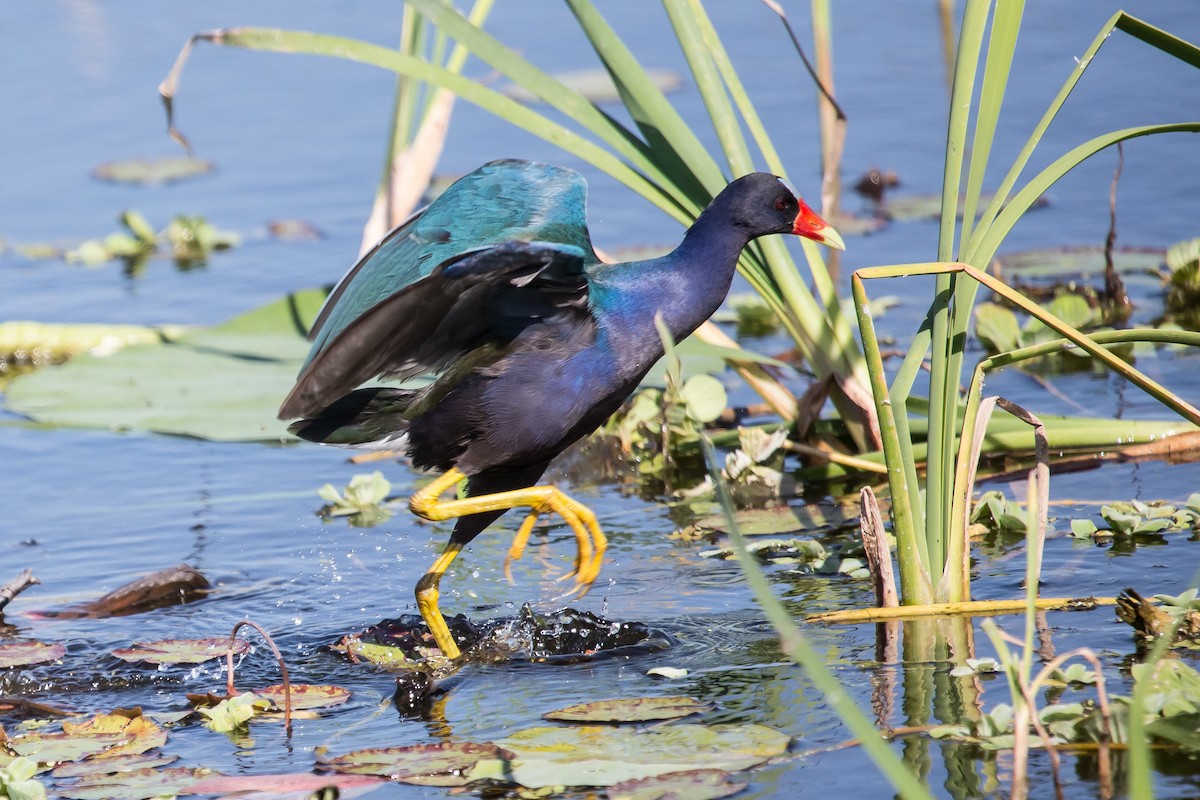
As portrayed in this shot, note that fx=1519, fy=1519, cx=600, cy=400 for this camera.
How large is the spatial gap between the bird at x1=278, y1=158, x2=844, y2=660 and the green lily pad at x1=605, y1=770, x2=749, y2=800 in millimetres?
844

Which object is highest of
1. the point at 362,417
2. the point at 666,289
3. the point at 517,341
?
the point at 666,289

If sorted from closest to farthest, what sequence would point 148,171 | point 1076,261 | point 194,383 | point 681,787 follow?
point 681,787
point 194,383
point 1076,261
point 148,171

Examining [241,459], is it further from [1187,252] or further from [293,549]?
[1187,252]

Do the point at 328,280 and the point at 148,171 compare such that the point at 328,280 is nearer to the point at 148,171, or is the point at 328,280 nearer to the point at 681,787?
the point at 148,171

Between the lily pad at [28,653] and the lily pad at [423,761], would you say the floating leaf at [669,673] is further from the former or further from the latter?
the lily pad at [28,653]

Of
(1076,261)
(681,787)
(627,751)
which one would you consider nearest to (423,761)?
(627,751)

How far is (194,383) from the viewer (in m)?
5.17

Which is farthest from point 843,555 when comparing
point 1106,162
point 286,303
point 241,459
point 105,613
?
point 1106,162

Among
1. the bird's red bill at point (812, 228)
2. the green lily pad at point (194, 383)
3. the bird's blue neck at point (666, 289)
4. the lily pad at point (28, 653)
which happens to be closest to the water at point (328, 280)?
the lily pad at point (28, 653)

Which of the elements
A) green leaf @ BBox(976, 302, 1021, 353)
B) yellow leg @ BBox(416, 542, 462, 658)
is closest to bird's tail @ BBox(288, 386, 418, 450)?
yellow leg @ BBox(416, 542, 462, 658)

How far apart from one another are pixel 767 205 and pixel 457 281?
80cm

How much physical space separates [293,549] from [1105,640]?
7.05 feet

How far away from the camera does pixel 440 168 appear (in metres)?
7.35

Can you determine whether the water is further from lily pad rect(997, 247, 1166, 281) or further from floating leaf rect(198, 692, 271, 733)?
lily pad rect(997, 247, 1166, 281)
